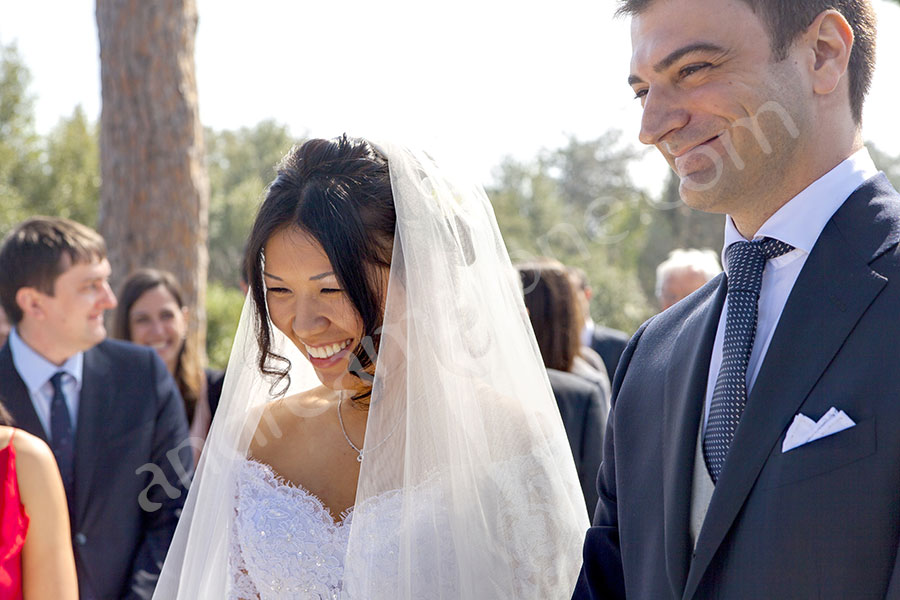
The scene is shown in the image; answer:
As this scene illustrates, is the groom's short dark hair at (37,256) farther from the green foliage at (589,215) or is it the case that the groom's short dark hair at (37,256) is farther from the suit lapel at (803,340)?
the green foliage at (589,215)

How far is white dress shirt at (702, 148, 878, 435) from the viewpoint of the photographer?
1.62 m

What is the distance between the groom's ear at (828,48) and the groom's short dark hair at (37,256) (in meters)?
3.15

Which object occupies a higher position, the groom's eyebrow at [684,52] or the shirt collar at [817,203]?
the groom's eyebrow at [684,52]

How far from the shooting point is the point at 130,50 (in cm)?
655

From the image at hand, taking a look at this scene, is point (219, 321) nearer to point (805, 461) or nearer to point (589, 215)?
point (589, 215)

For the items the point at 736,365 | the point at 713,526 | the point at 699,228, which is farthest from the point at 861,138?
the point at 699,228

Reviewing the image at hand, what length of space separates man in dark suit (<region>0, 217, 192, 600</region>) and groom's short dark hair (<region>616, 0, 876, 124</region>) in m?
2.79

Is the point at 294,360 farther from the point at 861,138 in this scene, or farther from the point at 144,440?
the point at 861,138

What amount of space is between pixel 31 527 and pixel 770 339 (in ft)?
6.90

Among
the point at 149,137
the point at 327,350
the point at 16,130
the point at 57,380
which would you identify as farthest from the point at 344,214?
the point at 16,130

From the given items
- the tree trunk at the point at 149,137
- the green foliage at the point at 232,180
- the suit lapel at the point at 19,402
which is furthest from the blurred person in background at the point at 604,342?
the green foliage at the point at 232,180

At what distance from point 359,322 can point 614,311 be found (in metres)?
15.1

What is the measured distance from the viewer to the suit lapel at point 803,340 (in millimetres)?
1493

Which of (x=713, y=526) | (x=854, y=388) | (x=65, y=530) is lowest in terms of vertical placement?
(x=65, y=530)
